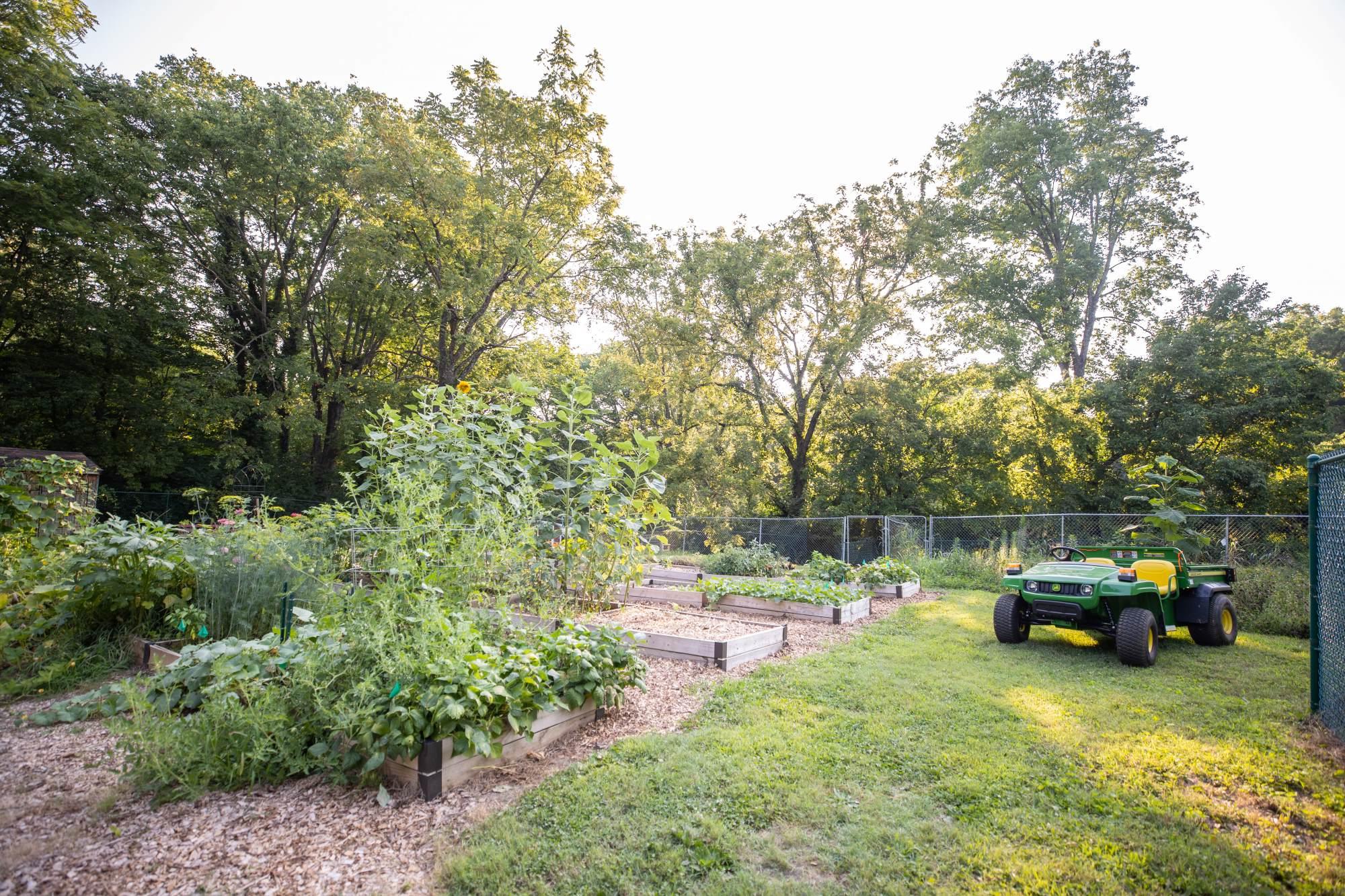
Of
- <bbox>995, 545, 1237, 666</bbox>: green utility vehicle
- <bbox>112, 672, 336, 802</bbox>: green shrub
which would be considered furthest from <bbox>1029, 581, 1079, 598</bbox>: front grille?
<bbox>112, 672, 336, 802</bbox>: green shrub

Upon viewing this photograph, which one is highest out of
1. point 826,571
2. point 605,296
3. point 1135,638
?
point 605,296

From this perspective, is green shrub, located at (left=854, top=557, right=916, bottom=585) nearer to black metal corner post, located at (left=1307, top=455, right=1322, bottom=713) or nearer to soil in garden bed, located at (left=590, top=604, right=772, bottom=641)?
soil in garden bed, located at (left=590, top=604, right=772, bottom=641)

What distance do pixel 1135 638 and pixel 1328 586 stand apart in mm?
1483

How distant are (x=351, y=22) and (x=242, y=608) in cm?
874

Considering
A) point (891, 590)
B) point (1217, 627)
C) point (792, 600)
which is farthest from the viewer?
point (891, 590)

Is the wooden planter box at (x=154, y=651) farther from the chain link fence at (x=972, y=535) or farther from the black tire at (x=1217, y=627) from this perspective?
the black tire at (x=1217, y=627)

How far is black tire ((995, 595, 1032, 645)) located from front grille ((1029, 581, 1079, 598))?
381mm

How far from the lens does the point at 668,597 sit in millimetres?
7406

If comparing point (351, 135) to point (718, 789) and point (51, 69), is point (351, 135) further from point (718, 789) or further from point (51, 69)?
point (718, 789)

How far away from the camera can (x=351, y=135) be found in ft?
54.1

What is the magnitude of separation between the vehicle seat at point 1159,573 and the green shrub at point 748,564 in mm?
5627

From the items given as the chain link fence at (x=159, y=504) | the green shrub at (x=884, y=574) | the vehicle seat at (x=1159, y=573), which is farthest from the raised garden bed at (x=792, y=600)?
the chain link fence at (x=159, y=504)

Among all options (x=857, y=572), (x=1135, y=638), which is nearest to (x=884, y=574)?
(x=857, y=572)

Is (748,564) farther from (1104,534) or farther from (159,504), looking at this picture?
(159,504)
